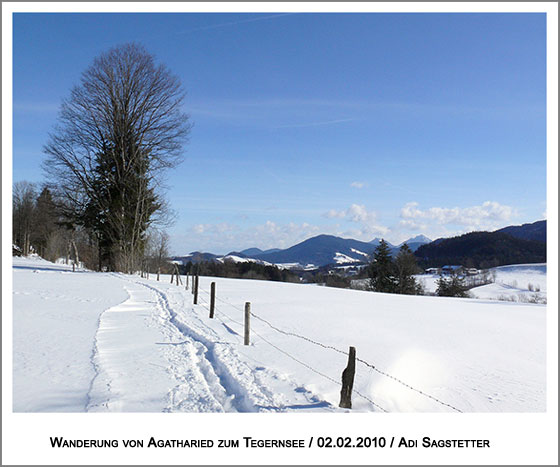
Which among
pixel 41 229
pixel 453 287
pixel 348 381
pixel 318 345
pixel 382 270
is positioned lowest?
pixel 453 287

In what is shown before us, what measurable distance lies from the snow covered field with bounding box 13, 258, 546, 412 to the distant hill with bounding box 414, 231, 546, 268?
4303 inches

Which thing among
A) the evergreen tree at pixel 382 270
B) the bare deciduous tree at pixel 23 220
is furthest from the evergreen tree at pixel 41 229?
the evergreen tree at pixel 382 270

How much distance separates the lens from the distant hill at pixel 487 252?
117188 millimetres

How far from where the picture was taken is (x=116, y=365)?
6.52 metres

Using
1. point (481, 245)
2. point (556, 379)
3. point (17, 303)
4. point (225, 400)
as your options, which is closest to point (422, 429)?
point (225, 400)

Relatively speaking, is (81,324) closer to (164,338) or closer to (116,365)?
(164,338)

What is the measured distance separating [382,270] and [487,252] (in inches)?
3599

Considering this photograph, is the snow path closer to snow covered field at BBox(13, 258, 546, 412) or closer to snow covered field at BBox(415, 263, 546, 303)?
snow covered field at BBox(13, 258, 546, 412)

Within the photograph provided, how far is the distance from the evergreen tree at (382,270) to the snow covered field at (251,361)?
3235 centimetres

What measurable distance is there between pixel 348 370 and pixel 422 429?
41.2 inches

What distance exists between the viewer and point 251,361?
7289mm

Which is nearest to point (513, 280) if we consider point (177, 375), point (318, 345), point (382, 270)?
point (382, 270)

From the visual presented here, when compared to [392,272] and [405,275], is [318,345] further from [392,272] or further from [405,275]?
[405,275]

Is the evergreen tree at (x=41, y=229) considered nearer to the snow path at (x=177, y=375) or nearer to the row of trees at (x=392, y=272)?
the row of trees at (x=392, y=272)
